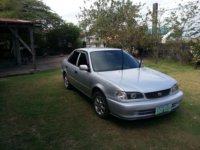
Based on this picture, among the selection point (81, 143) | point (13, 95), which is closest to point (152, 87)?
point (81, 143)

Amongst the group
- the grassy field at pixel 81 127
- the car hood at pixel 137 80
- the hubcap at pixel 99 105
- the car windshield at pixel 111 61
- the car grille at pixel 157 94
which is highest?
the car windshield at pixel 111 61

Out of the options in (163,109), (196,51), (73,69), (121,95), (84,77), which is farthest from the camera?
(196,51)

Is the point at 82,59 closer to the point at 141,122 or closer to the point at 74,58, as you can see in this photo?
the point at 74,58

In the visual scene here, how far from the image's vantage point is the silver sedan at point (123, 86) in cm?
362

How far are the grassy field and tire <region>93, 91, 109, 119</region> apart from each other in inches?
5.0

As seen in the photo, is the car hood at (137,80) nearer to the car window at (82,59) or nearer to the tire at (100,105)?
the tire at (100,105)

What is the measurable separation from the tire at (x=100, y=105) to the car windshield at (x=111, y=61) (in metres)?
0.64

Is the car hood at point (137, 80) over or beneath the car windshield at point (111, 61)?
beneath

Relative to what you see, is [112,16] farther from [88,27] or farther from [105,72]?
[105,72]

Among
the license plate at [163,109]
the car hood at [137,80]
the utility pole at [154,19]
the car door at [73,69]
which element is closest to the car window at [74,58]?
the car door at [73,69]

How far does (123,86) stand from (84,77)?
4.63 ft

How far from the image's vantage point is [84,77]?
488 cm

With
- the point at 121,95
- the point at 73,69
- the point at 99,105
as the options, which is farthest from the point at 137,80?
the point at 73,69

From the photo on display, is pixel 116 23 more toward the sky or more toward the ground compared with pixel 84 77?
more toward the sky
